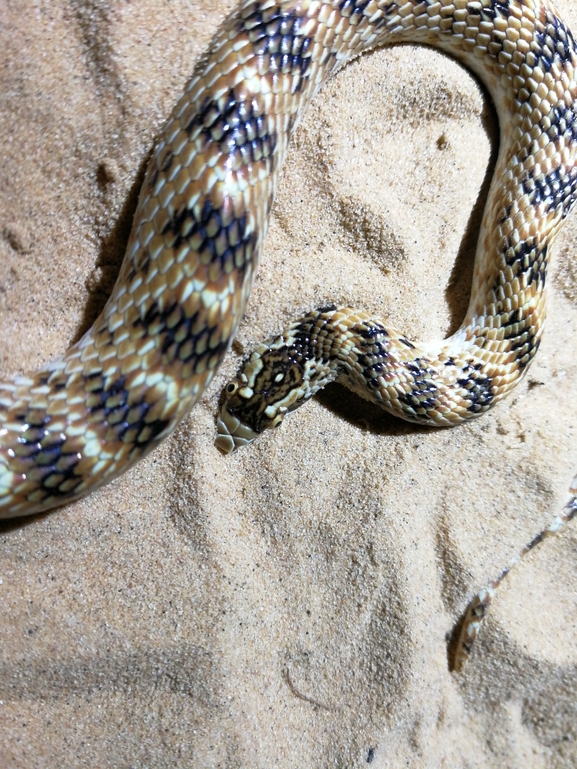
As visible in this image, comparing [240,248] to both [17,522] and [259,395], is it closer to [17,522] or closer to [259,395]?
[259,395]

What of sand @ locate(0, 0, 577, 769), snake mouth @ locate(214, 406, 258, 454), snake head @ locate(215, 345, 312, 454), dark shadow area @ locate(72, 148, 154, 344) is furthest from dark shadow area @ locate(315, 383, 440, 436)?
dark shadow area @ locate(72, 148, 154, 344)

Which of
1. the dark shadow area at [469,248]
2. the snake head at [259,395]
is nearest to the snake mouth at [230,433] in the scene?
the snake head at [259,395]

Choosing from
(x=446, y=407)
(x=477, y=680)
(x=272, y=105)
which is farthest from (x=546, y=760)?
(x=272, y=105)

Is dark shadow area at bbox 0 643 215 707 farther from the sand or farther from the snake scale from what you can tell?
the snake scale

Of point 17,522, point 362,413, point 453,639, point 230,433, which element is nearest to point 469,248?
point 362,413

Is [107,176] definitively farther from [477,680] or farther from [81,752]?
[477,680]

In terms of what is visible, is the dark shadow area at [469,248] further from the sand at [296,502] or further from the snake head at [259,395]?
the snake head at [259,395]
